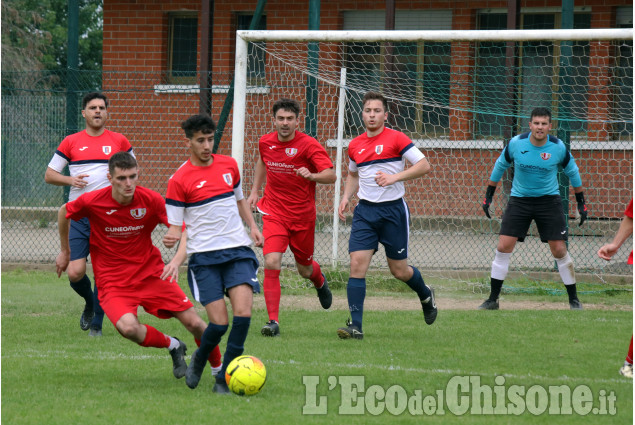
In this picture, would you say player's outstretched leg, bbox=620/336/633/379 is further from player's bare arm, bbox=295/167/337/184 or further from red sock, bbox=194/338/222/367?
player's bare arm, bbox=295/167/337/184

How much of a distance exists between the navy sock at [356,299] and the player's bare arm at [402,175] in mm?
944

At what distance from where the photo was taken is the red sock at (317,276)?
870cm

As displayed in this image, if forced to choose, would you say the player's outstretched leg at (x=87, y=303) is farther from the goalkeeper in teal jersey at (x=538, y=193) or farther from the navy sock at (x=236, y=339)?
the goalkeeper in teal jersey at (x=538, y=193)

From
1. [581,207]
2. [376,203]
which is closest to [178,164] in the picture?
[376,203]

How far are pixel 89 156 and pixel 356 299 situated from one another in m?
2.68

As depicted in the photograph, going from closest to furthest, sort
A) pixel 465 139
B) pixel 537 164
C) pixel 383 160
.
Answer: pixel 383 160
pixel 537 164
pixel 465 139

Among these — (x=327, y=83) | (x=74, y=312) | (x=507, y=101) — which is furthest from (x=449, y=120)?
(x=74, y=312)

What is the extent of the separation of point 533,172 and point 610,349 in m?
2.59

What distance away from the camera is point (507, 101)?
12648 mm

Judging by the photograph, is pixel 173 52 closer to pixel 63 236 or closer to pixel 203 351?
pixel 63 236

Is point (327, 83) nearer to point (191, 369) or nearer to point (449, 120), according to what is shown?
point (449, 120)

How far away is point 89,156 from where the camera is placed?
802 cm

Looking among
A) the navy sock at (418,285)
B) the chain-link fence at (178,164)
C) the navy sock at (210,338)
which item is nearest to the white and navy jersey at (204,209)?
the navy sock at (210,338)

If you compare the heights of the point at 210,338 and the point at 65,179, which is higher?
the point at 65,179
